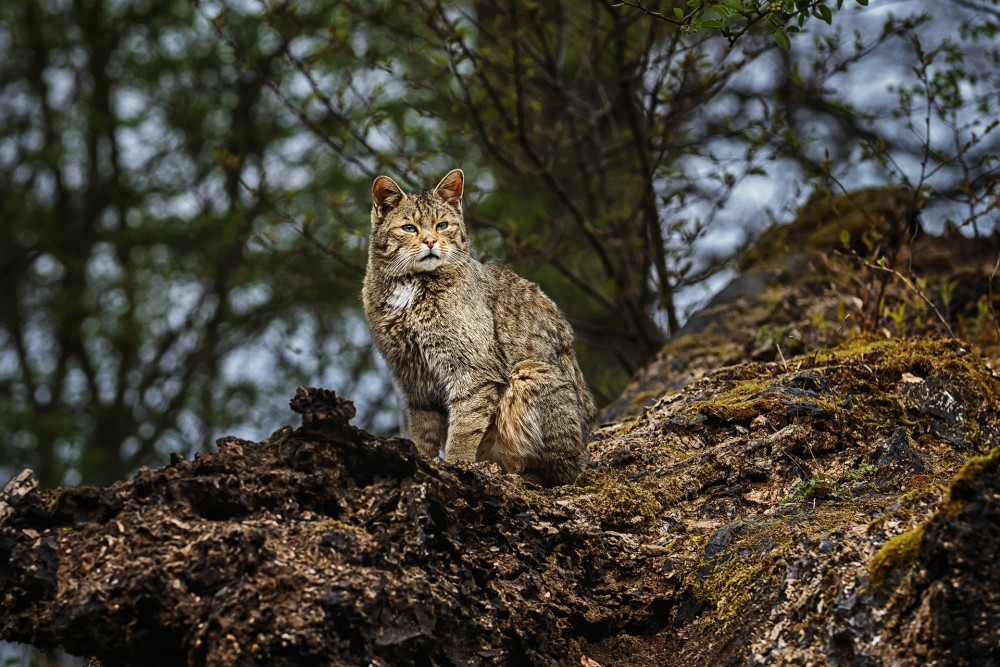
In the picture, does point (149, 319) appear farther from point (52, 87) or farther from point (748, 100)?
point (748, 100)

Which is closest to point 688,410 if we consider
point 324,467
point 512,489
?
point 512,489

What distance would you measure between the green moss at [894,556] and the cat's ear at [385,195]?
3765 mm

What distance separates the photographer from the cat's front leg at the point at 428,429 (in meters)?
6.12

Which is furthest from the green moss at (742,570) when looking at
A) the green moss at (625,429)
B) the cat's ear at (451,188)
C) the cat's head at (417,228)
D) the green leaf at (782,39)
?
the cat's ear at (451,188)

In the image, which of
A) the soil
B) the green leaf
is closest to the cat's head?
the soil

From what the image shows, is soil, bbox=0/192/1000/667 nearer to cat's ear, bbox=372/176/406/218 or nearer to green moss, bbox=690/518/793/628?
green moss, bbox=690/518/793/628

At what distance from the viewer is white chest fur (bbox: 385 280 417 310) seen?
602cm

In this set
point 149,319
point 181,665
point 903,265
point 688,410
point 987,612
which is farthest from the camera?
point 149,319

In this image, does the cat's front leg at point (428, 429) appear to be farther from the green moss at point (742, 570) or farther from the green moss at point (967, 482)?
the green moss at point (967, 482)

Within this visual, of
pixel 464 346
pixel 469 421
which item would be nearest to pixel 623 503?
pixel 469 421

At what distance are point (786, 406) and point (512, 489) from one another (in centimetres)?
183

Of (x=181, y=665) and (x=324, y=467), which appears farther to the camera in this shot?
(x=324, y=467)

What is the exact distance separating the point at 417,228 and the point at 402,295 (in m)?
0.48

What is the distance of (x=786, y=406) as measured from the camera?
18.5ft
